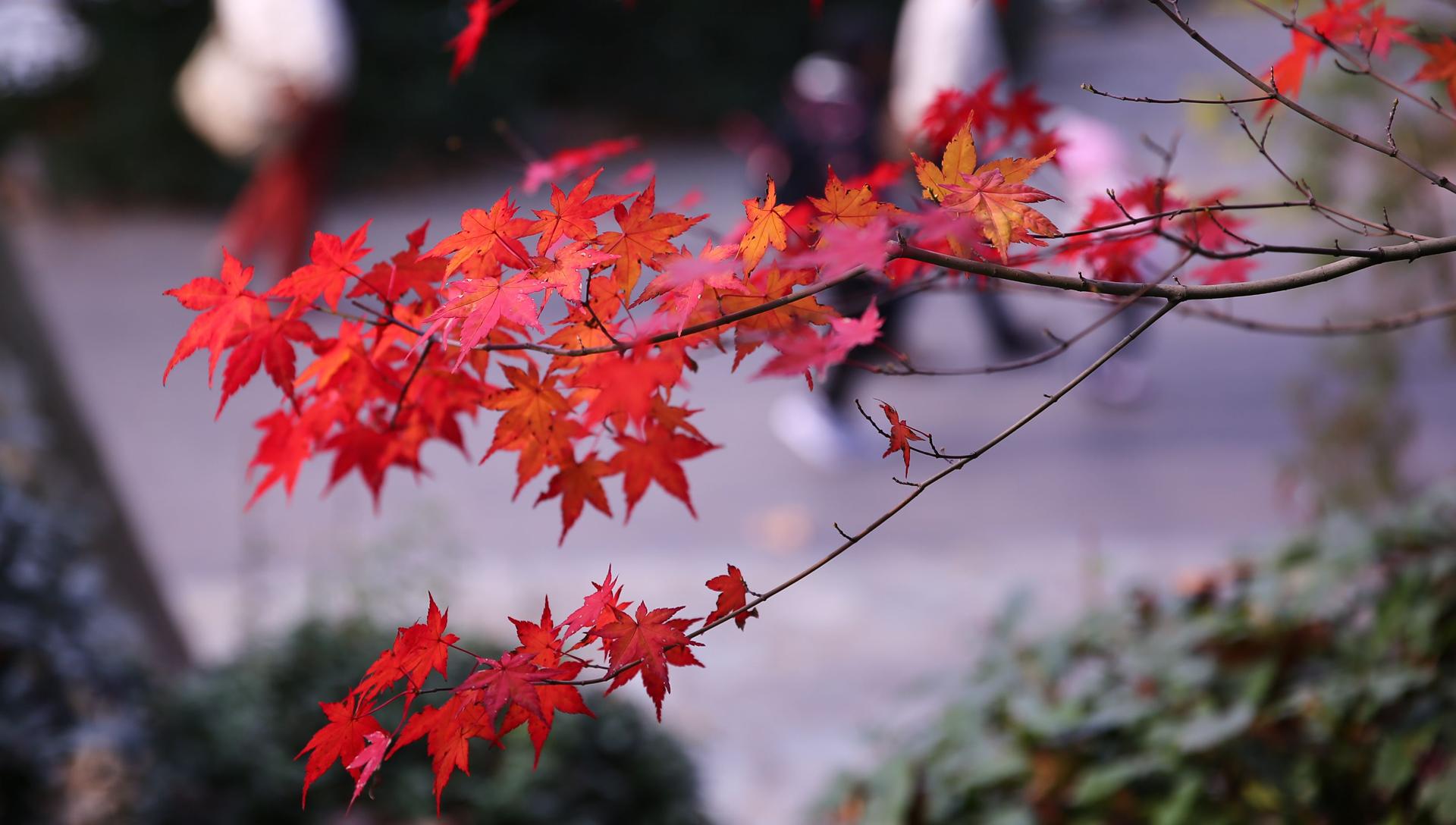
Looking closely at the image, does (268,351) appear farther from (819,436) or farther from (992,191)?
(819,436)

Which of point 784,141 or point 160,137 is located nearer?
point 784,141

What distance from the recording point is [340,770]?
108 inches

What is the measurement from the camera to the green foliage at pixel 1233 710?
7.24 ft

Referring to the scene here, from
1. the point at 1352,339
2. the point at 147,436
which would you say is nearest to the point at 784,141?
the point at 1352,339

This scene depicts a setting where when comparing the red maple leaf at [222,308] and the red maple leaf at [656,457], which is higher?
the red maple leaf at [656,457]

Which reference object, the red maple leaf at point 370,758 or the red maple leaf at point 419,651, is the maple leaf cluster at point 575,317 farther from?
the red maple leaf at point 370,758

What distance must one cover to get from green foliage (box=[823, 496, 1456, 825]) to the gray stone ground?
0.72ft

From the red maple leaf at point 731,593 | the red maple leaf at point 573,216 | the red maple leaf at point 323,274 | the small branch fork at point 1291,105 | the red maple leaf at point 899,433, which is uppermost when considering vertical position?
the small branch fork at point 1291,105

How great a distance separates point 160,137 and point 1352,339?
29.7 ft

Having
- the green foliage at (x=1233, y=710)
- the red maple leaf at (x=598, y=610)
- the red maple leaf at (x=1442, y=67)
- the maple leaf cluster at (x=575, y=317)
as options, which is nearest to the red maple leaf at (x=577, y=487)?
the maple leaf cluster at (x=575, y=317)

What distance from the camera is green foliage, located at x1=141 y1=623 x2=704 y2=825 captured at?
2586mm

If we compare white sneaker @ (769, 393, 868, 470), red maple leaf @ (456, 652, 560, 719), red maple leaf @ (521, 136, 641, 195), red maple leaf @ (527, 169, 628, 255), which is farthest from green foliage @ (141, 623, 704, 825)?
white sneaker @ (769, 393, 868, 470)

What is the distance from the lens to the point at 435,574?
10.4 feet

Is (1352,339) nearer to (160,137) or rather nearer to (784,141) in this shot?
(784,141)
